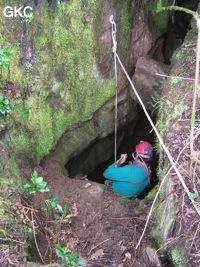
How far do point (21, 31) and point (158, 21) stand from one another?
254cm

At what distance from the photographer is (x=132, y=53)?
508cm

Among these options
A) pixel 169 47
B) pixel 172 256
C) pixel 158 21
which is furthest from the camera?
pixel 169 47

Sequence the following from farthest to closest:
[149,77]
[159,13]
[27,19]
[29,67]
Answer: [159,13]
[149,77]
[29,67]
[27,19]

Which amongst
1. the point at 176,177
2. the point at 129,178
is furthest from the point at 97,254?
the point at 129,178

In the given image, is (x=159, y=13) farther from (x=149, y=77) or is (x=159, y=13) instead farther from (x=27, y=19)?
(x=27, y=19)

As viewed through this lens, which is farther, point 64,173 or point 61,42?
point 64,173

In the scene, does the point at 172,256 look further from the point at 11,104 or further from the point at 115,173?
the point at 11,104

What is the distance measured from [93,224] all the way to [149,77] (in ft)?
8.16

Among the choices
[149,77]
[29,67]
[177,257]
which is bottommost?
[177,257]

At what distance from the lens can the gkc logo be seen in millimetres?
3805

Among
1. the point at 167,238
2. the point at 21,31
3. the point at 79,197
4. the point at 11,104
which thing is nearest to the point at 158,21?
the point at 21,31

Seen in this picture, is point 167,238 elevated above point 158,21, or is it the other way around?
point 158,21

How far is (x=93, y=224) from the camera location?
4.01 meters

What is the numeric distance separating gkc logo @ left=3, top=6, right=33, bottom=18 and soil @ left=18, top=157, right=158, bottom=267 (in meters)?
1.97
